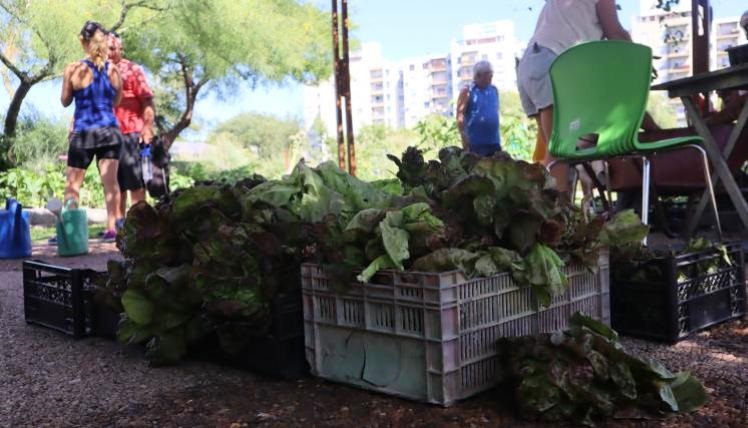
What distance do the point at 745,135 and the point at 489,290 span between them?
346 centimetres

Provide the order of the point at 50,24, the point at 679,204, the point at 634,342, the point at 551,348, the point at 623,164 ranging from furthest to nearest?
the point at 50,24 → the point at 679,204 → the point at 623,164 → the point at 634,342 → the point at 551,348

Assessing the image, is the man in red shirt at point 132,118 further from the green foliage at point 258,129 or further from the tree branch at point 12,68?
the green foliage at point 258,129

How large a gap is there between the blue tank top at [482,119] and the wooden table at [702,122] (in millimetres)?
2183

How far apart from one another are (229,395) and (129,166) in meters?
4.46

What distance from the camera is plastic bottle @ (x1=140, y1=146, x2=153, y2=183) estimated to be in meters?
6.65

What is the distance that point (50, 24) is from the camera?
1292cm

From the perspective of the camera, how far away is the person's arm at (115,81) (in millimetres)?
5656

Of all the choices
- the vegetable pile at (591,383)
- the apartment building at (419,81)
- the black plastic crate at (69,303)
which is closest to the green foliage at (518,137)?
the black plastic crate at (69,303)

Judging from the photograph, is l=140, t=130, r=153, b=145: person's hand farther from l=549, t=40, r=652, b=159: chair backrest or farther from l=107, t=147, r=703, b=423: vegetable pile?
l=107, t=147, r=703, b=423: vegetable pile

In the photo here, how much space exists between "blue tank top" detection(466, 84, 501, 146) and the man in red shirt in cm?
277

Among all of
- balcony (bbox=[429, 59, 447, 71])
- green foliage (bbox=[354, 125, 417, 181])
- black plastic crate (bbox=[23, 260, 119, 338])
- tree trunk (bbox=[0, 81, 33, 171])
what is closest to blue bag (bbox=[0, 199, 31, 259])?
black plastic crate (bbox=[23, 260, 119, 338])

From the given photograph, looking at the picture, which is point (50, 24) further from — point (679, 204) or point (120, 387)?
point (120, 387)

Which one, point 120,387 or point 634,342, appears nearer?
point 120,387

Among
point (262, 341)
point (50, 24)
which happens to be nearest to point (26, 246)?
point (262, 341)
